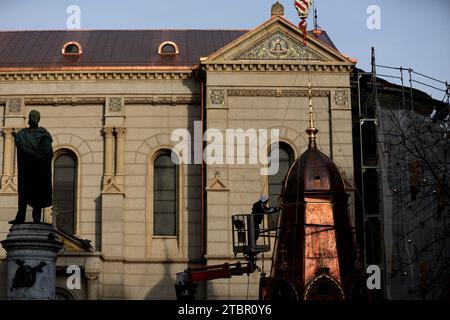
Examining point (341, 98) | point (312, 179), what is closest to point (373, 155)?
point (341, 98)

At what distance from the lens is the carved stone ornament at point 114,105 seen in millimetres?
37875

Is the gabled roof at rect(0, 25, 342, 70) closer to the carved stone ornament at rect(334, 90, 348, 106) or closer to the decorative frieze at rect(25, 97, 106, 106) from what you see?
the decorative frieze at rect(25, 97, 106, 106)

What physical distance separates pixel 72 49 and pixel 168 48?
4078mm

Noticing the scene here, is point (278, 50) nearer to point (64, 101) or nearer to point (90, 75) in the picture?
point (90, 75)

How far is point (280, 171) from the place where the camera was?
36.9 meters

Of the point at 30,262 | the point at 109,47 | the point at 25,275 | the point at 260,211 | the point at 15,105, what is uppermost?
the point at 109,47

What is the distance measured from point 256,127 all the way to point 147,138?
173 inches

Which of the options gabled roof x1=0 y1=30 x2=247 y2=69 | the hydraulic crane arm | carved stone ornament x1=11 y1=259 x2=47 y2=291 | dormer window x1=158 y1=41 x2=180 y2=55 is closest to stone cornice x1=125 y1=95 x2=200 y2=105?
gabled roof x1=0 y1=30 x2=247 y2=69

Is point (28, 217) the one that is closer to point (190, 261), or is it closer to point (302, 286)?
point (190, 261)

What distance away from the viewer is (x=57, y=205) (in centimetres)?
3734

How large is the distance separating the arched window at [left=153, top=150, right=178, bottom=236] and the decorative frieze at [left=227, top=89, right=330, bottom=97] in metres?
3.63

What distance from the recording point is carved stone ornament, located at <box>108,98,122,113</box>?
124 feet

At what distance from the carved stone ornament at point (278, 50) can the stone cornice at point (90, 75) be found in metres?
2.51
